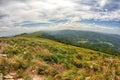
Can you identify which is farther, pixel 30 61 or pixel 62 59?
pixel 62 59

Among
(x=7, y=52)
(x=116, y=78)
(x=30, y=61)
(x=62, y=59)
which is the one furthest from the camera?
(x=7, y=52)

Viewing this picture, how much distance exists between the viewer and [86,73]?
10.1m

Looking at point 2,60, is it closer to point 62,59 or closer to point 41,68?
point 41,68

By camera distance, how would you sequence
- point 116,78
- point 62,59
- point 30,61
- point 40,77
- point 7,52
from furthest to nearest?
1. point 7,52
2. point 62,59
3. point 30,61
4. point 40,77
5. point 116,78

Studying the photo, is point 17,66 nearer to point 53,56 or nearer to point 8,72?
point 8,72

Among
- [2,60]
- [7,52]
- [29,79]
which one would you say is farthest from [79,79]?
[7,52]

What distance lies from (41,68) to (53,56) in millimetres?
2875

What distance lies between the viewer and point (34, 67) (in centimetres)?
1207

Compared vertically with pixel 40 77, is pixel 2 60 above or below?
above

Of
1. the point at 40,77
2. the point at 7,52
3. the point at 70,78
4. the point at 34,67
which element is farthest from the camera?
the point at 7,52

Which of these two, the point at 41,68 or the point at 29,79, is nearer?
the point at 29,79

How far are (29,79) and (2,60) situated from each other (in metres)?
2.93

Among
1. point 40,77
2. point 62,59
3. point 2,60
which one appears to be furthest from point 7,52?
point 40,77

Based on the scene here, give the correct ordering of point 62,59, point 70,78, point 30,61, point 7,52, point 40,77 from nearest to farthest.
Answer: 1. point 70,78
2. point 40,77
3. point 30,61
4. point 62,59
5. point 7,52
